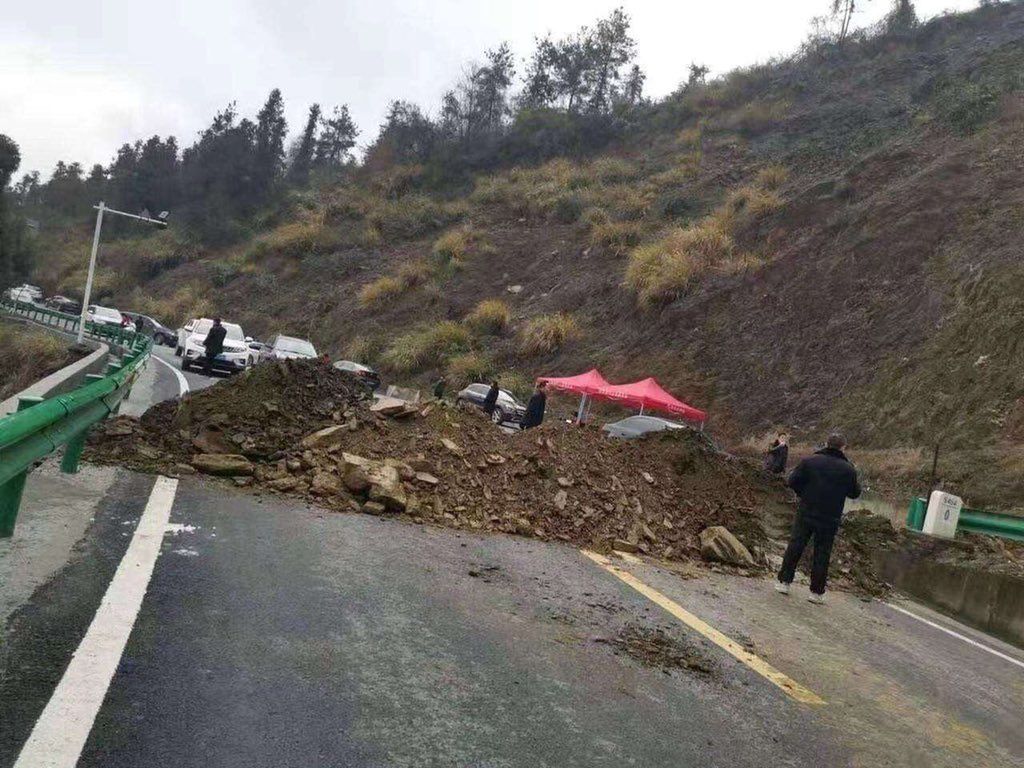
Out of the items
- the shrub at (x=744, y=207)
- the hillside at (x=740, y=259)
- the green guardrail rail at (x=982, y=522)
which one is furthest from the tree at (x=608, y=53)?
the green guardrail rail at (x=982, y=522)

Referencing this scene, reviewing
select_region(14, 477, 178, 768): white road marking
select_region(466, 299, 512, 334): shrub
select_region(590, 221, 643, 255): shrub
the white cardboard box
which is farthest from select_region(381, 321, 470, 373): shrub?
select_region(14, 477, 178, 768): white road marking

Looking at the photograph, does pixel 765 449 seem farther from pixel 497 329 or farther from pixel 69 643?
pixel 69 643

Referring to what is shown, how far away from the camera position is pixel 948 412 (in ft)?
66.2

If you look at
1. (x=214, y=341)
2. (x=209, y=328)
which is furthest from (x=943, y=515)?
(x=209, y=328)

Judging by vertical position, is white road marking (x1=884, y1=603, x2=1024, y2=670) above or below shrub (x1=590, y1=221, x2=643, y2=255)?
below

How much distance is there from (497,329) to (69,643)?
3339cm

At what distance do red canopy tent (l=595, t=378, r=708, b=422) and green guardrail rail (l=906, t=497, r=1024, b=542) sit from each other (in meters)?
11.9

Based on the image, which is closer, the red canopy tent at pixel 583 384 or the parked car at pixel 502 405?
the red canopy tent at pixel 583 384

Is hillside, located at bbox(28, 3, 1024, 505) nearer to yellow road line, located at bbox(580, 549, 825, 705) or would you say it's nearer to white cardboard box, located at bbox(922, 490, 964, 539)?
white cardboard box, located at bbox(922, 490, 964, 539)

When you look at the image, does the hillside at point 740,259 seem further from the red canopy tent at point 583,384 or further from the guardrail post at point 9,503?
the guardrail post at point 9,503

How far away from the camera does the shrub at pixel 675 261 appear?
32062 millimetres

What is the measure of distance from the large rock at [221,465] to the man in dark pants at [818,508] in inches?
215

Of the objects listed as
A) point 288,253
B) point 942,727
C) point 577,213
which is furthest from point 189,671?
point 288,253

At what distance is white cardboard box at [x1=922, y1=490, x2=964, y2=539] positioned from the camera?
12.0 meters
